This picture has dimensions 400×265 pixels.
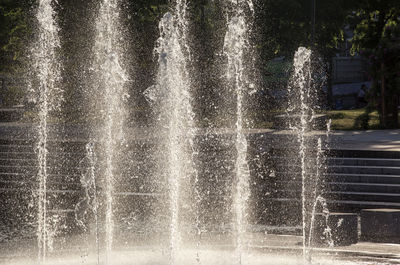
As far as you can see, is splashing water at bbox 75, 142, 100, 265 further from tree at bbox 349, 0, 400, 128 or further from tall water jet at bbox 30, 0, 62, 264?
tree at bbox 349, 0, 400, 128

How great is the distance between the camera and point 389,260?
26.2 ft

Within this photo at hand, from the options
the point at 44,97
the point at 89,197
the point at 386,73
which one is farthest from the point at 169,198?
the point at 44,97

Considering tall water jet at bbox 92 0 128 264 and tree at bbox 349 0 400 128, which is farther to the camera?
tree at bbox 349 0 400 128

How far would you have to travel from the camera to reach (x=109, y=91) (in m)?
21.5

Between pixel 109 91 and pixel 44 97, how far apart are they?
6.20 meters

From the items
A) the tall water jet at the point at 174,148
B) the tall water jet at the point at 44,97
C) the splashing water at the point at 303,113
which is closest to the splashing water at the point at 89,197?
the tall water jet at the point at 44,97

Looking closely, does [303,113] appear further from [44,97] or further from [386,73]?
[44,97]

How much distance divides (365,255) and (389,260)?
13.1 inches

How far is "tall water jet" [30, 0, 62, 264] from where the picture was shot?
1003 centimetres

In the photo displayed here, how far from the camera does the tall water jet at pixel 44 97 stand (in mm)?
10031

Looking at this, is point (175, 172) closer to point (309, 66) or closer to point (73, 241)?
point (73, 241)

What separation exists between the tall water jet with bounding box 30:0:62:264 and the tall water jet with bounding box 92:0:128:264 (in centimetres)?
116


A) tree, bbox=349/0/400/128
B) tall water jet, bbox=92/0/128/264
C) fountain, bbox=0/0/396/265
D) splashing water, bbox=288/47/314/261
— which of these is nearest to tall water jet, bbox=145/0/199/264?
fountain, bbox=0/0/396/265

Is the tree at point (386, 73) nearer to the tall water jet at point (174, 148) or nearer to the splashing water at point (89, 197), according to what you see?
the tall water jet at point (174, 148)
